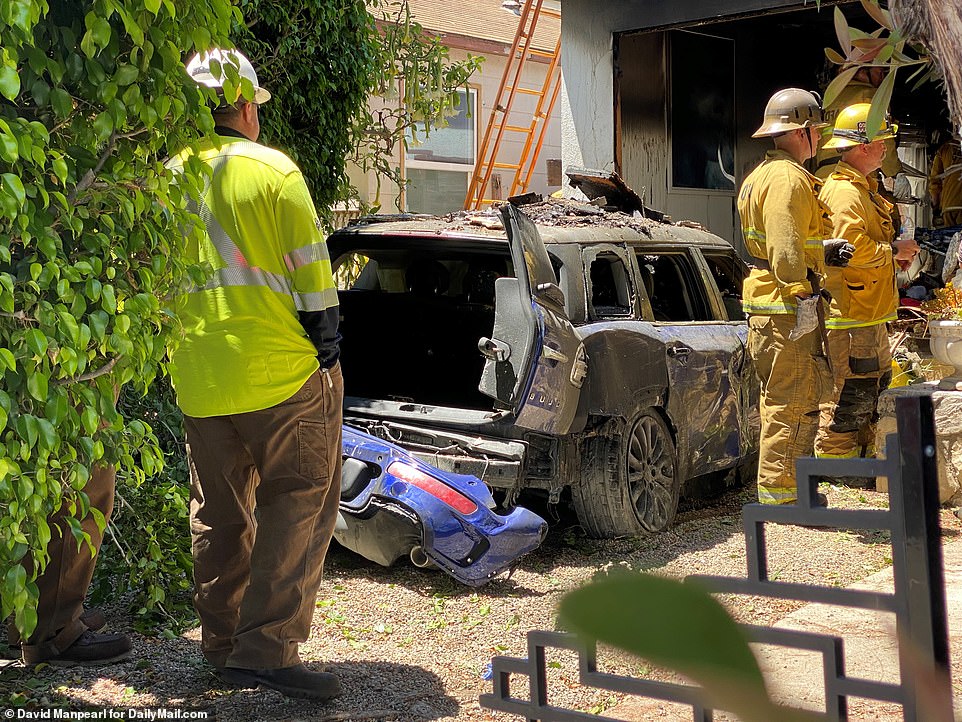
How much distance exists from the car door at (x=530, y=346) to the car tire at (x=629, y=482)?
0.48 m

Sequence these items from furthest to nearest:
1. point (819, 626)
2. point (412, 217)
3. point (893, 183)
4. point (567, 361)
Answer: point (893, 183) < point (412, 217) < point (567, 361) < point (819, 626)

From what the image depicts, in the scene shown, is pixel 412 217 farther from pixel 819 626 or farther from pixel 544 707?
pixel 544 707

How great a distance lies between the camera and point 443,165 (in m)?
17.9

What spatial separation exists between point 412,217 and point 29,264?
151 inches

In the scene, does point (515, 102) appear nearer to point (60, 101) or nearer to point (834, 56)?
point (60, 101)

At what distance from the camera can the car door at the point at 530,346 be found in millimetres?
5352

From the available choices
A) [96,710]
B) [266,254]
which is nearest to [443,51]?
[266,254]

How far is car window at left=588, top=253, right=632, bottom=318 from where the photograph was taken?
20.1 ft

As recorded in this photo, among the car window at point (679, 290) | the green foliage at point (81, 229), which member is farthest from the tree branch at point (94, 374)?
the car window at point (679, 290)

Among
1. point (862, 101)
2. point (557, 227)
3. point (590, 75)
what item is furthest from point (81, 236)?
point (862, 101)

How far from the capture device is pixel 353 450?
5.47 metres

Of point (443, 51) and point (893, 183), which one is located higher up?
point (443, 51)

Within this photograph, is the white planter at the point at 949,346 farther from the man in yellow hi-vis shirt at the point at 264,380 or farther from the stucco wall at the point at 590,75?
the man in yellow hi-vis shirt at the point at 264,380

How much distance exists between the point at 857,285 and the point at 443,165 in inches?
456
